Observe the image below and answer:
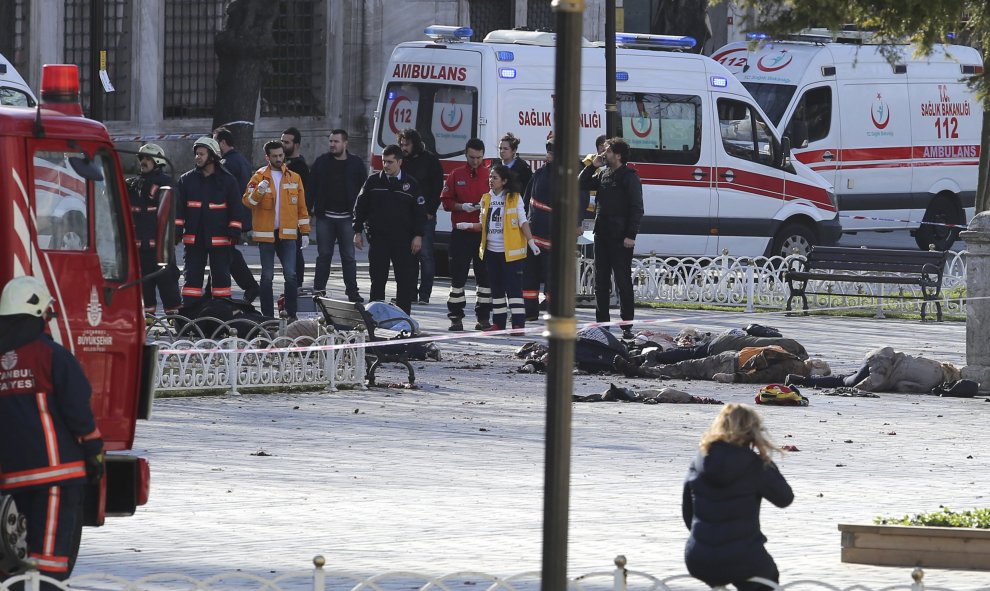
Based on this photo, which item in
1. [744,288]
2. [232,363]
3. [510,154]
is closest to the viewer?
[232,363]

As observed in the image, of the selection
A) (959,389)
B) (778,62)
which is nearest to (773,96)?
(778,62)

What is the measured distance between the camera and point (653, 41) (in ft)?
75.0

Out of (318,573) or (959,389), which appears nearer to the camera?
(318,573)

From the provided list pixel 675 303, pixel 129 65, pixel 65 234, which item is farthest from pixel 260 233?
pixel 129 65

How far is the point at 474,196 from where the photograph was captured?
18.2m

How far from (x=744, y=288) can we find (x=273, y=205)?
6064mm

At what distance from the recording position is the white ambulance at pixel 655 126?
21266 millimetres

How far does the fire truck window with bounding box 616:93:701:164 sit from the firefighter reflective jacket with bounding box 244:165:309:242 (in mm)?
6613

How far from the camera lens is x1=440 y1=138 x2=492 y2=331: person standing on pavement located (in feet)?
55.7

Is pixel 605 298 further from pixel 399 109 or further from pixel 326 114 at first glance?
pixel 326 114

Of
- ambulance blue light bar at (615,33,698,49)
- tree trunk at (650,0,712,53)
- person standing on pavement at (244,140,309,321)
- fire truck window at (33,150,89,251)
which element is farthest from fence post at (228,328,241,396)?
tree trunk at (650,0,712,53)

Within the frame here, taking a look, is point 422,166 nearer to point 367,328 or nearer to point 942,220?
point 367,328

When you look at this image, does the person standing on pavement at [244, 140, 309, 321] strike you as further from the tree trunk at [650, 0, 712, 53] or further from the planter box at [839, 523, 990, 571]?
the tree trunk at [650, 0, 712, 53]

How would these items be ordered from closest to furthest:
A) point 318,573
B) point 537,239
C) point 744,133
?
point 318,573 < point 537,239 < point 744,133
